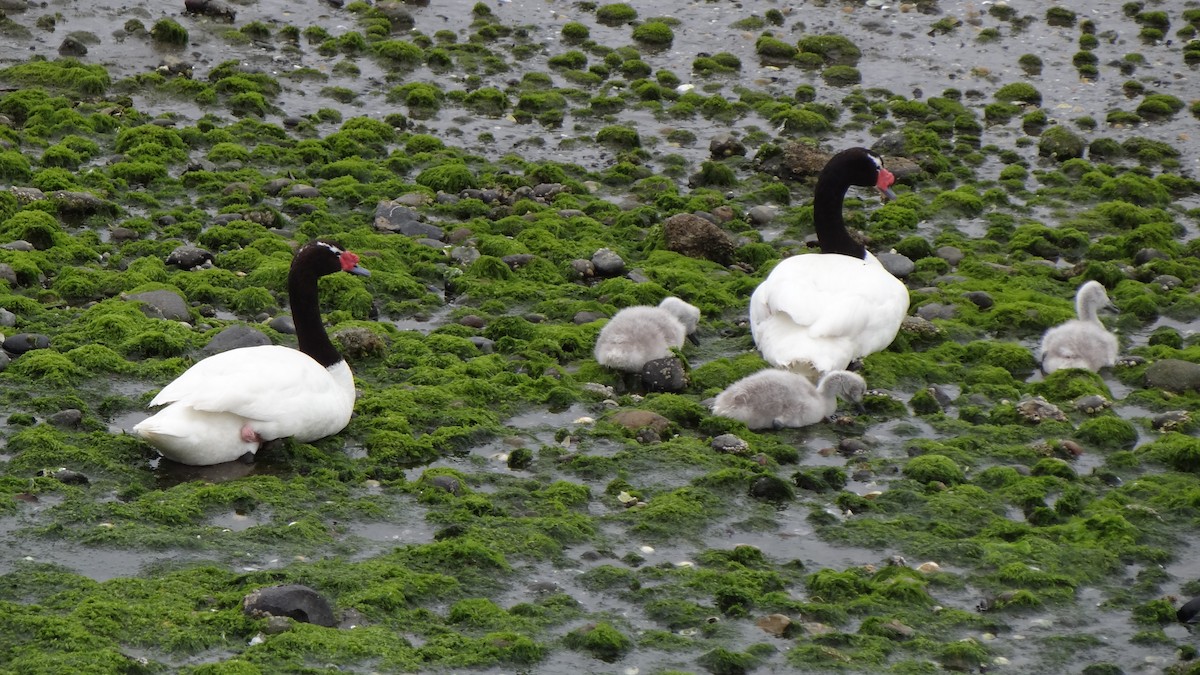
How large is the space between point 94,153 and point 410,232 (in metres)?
3.52

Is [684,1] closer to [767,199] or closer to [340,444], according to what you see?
[767,199]

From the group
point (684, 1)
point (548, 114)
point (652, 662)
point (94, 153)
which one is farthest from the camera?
point (684, 1)

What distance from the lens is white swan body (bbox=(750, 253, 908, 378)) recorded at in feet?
36.8

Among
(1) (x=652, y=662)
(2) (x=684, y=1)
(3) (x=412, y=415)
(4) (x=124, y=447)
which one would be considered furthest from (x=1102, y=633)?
(2) (x=684, y=1)

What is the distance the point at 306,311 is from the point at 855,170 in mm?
5149

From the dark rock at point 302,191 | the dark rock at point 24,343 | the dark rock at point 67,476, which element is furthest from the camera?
the dark rock at point 302,191

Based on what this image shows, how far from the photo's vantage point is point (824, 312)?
11297mm

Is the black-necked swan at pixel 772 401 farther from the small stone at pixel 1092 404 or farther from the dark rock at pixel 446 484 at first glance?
the dark rock at pixel 446 484

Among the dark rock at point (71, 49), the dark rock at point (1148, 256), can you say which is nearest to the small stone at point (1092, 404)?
the dark rock at point (1148, 256)

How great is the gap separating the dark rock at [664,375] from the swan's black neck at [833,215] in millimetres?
2369

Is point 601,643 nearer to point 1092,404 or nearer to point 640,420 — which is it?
point 640,420

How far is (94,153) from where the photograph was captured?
14914 mm

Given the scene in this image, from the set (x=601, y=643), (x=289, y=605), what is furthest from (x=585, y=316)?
(x=289, y=605)

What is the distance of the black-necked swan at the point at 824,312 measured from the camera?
11203mm
